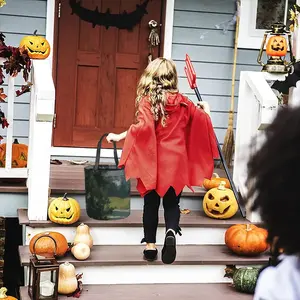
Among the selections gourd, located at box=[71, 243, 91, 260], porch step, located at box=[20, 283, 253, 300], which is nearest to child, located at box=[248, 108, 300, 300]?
porch step, located at box=[20, 283, 253, 300]

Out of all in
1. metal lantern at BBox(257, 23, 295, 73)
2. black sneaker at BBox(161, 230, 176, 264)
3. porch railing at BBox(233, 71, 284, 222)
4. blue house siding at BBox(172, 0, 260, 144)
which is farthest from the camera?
blue house siding at BBox(172, 0, 260, 144)

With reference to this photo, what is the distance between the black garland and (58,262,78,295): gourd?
336cm

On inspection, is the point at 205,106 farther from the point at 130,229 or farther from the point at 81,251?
the point at 81,251

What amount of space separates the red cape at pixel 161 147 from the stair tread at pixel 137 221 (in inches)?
19.4

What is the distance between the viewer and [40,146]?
191 inches

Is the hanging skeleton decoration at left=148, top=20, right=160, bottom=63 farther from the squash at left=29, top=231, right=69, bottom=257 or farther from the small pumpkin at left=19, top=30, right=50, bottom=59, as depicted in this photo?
the squash at left=29, top=231, right=69, bottom=257

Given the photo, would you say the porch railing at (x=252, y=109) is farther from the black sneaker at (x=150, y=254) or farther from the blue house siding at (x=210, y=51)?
the blue house siding at (x=210, y=51)

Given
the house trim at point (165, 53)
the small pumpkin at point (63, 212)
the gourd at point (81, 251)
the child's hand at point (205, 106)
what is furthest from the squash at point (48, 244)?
the house trim at point (165, 53)

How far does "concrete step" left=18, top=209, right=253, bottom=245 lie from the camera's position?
16.1 ft

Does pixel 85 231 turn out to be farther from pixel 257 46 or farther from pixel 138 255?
pixel 257 46

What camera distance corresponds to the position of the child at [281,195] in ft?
3.62

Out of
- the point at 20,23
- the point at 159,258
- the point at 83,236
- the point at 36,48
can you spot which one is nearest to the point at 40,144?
the point at 83,236

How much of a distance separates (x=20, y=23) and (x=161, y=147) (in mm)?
2816

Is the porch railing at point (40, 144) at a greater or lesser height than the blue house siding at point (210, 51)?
lesser
